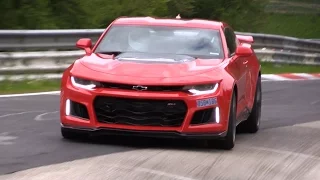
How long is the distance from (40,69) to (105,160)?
29.7 feet

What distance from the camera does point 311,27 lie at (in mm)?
51844

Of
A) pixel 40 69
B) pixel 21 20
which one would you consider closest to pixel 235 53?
pixel 40 69

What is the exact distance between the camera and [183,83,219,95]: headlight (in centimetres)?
987

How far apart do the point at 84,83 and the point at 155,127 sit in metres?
0.87

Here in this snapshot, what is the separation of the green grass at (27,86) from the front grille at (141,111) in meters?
6.53

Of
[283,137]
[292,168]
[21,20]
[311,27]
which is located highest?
[292,168]

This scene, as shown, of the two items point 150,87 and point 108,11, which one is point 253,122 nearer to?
point 150,87

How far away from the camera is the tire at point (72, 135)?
1027cm

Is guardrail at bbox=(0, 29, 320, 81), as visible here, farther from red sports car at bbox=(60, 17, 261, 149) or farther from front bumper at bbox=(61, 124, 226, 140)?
front bumper at bbox=(61, 124, 226, 140)

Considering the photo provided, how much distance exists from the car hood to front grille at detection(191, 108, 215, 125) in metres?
0.43

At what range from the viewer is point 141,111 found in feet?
32.4

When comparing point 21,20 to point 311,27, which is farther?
point 311,27

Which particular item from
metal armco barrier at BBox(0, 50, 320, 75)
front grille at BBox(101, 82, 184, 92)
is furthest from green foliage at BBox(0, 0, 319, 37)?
front grille at BBox(101, 82, 184, 92)

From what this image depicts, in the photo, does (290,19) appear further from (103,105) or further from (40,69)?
(103,105)
